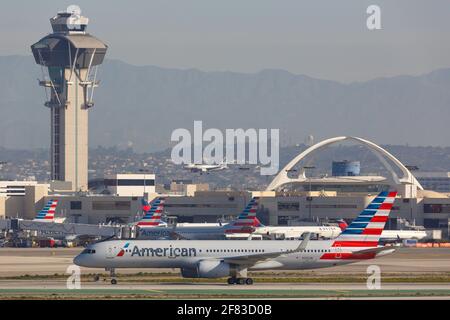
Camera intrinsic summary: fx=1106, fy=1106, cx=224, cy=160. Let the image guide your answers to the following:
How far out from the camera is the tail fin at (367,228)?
291 feet

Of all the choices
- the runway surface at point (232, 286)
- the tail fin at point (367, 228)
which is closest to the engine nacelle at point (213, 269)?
the runway surface at point (232, 286)

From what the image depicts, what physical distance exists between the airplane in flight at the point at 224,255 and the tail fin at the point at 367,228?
0.67 feet

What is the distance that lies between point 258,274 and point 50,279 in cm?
1735

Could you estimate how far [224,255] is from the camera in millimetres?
85875

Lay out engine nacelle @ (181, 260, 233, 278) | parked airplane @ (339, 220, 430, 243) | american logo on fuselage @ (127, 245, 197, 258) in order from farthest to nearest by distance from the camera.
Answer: parked airplane @ (339, 220, 430, 243)
american logo on fuselage @ (127, 245, 197, 258)
engine nacelle @ (181, 260, 233, 278)

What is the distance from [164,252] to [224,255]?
467 cm

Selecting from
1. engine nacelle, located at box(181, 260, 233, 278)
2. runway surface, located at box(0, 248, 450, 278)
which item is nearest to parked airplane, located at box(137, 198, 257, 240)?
runway surface, located at box(0, 248, 450, 278)

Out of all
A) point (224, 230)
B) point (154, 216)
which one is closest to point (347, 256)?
point (224, 230)

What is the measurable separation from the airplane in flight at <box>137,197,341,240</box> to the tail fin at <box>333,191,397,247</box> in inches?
2400

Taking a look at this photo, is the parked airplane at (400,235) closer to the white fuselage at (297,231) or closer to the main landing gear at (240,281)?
the white fuselage at (297,231)

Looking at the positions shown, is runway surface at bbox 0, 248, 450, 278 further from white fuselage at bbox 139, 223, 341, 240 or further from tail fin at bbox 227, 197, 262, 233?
tail fin at bbox 227, 197, 262, 233

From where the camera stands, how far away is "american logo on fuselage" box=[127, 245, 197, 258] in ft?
279
